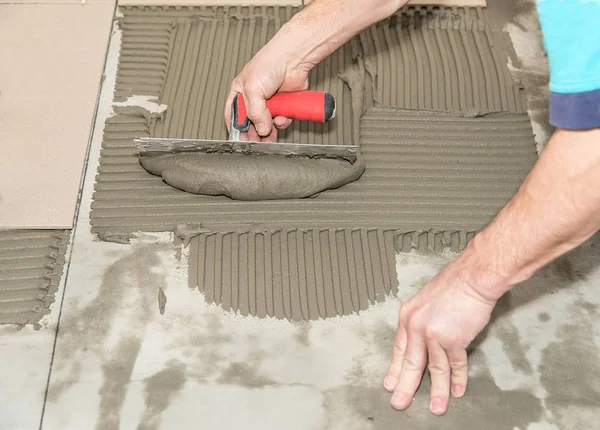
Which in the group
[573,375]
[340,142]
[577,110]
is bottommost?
[573,375]

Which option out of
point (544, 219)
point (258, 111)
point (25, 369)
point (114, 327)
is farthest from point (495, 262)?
point (25, 369)

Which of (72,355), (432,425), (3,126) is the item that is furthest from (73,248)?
(432,425)

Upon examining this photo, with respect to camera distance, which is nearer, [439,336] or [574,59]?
[574,59]

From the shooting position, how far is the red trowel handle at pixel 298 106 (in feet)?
Answer: 6.45

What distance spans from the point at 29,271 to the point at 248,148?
79 centimetres

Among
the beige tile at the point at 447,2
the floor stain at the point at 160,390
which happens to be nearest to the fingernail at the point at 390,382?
the floor stain at the point at 160,390

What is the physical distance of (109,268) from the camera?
2.01m

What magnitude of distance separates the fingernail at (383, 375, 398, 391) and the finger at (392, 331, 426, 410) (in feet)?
0.05

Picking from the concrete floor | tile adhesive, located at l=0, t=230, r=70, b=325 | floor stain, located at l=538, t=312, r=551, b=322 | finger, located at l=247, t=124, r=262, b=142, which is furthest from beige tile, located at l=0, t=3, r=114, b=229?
floor stain, located at l=538, t=312, r=551, b=322

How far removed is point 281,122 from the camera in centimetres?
211

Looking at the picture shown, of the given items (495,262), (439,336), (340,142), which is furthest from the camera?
(340,142)

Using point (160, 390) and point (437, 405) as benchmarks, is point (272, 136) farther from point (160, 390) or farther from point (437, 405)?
point (437, 405)

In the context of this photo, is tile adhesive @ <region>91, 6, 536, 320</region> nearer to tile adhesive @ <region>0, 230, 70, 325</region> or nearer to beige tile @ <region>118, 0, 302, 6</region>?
beige tile @ <region>118, 0, 302, 6</region>

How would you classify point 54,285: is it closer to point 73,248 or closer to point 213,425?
point 73,248
